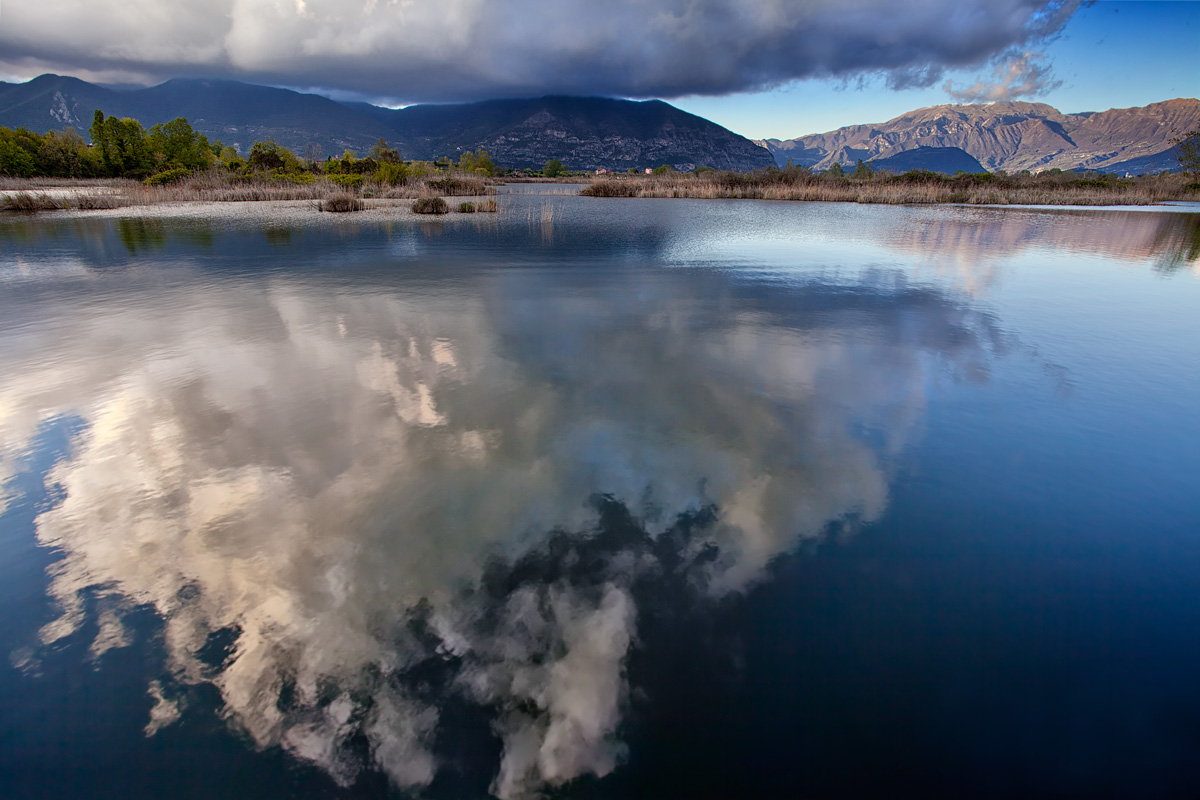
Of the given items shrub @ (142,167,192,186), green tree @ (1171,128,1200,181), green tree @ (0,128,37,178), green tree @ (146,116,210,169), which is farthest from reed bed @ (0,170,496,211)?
green tree @ (1171,128,1200,181)

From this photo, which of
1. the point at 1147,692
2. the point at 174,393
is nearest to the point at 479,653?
the point at 1147,692

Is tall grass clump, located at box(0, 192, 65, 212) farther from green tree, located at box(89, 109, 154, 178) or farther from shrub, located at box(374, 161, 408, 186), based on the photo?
green tree, located at box(89, 109, 154, 178)

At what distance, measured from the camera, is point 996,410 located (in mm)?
6375

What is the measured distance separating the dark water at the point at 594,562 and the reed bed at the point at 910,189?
44519mm

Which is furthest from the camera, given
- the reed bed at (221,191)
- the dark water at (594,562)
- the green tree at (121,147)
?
the green tree at (121,147)

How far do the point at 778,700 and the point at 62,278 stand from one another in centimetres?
1897

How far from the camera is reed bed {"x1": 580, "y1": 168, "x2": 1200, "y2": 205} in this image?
→ 4706 centimetres

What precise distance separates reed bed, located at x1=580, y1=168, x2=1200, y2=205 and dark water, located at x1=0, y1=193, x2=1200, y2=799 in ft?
146

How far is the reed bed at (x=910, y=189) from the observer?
154 feet

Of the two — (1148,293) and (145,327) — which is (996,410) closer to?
(1148,293)

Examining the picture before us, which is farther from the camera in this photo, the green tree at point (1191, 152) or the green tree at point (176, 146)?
the green tree at point (176, 146)

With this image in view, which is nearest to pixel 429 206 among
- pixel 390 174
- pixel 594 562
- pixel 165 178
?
pixel 390 174

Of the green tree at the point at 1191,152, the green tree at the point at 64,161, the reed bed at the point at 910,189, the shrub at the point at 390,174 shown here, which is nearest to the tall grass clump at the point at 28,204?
the shrub at the point at 390,174

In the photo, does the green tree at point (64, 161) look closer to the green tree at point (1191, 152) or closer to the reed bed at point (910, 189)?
the reed bed at point (910, 189)
